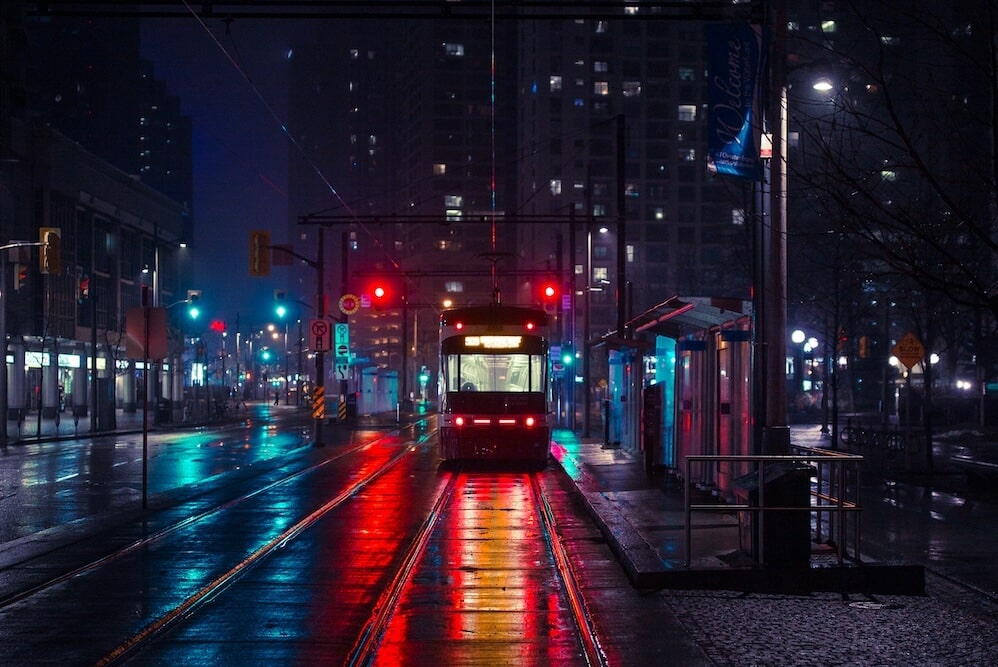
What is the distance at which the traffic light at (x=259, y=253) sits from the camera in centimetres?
3256

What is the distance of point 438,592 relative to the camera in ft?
36.8

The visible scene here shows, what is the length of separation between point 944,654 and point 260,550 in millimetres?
8287

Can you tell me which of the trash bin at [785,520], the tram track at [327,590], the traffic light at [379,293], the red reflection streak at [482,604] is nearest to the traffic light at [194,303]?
the traffic light at [379,293]

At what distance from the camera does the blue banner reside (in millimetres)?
11742

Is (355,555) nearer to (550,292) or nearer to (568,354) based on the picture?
(550,292)

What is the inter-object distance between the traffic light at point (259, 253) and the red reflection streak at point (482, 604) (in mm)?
17282

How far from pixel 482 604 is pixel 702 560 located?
8.72ft

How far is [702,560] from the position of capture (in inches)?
469

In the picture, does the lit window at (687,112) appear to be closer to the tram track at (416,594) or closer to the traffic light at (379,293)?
the traffic light at (379,293)

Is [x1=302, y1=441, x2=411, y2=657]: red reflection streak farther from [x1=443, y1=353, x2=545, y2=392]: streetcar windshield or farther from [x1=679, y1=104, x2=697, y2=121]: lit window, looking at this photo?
[x1=679, y1=104, x2=697, y2=121]: lit window

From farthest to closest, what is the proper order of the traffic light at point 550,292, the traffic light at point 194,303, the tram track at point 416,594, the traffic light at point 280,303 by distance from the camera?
1. the traffic light at point 194,303
2. the traffic light at point 280,303
3. the traffic light at point 550,292
4. the tram track at point 416,594

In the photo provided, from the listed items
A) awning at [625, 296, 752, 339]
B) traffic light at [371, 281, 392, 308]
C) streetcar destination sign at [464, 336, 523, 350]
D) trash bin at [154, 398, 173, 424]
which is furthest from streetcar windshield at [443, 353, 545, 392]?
trash bin at [154, 398, 173, 424]

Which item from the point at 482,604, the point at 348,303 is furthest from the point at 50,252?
the point at 482,604

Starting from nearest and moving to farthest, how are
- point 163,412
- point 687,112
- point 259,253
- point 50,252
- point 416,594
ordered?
point 416,594 < point 259,253 < point 50,252 < point 163,412 < point 687,112
